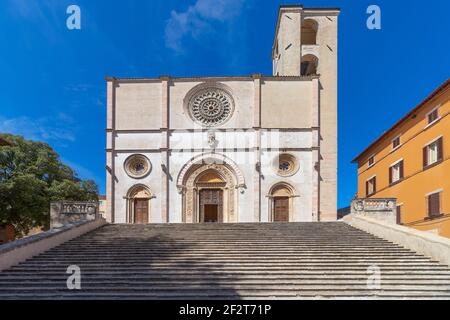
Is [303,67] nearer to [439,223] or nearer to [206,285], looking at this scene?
[439,223]

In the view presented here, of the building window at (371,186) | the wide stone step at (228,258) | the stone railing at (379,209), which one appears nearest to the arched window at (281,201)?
the stone railing at (379,209)

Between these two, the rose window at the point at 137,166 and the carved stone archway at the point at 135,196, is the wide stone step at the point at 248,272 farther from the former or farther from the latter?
the rose window at the point at 137,166

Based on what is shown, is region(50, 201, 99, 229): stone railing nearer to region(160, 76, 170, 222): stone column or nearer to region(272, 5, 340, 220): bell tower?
region(160, 76, 170, 222): stone column

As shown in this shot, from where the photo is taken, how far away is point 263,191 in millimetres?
20328

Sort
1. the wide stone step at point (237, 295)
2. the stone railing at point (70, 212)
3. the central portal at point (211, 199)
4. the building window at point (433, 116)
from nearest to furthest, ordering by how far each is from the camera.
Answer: the wide stone step at point (237, 295)
the stone railing at point (70, 212)
the building window at point (433, 116)
the central portal at point (211, 199)

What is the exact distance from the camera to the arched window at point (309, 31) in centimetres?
2390

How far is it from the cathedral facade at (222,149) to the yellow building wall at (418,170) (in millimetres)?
4049

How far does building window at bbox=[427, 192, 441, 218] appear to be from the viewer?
15661 millimetres

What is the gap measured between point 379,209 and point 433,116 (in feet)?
21.8

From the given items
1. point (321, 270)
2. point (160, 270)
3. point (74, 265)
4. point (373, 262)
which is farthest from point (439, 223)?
point (74, 265)

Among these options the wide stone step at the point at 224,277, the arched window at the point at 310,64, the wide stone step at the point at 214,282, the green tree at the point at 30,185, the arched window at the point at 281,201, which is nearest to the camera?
the wide stone step at the point at 214,282

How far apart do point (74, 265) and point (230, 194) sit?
1248 centimetres

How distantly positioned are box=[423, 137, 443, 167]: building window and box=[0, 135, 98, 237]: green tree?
841 inches

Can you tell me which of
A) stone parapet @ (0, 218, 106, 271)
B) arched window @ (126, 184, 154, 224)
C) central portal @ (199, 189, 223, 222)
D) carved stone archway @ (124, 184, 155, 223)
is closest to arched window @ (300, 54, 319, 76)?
central portal @ (199, 189, 223, 222)
